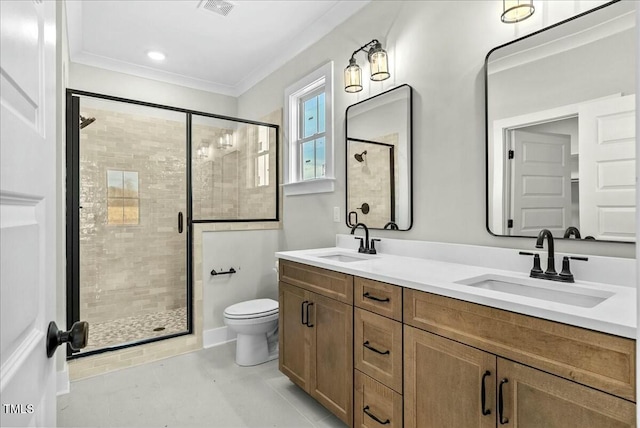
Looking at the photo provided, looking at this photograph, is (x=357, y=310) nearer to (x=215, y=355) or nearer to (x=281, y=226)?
(x=215, y=355)

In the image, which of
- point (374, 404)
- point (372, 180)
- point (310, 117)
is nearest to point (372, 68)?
point (372, 180)

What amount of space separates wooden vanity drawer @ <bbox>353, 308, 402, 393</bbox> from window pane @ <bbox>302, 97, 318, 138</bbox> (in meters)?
1.96

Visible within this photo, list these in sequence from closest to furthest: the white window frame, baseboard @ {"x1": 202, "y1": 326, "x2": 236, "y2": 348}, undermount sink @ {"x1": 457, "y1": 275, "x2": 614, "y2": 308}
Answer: undermount sink @ {"x1": 457, "y1": 275, "x2": 614, "y2": 308} < the white window frame < baseboard @ {"x1": 202, "y1": 326, "x2": 236, "y2": 348}

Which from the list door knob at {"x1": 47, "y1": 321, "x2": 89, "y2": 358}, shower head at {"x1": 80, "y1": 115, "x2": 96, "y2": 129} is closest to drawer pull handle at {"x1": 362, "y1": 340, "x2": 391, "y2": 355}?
door knob at {"x1": 47, "y1": 321, "x2": 89, "y2": 358}

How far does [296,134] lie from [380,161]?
4.04 feet

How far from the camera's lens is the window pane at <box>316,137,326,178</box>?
2.98 metres

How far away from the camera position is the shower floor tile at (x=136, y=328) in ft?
9.30

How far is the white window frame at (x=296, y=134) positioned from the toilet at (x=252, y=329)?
108 centimetres

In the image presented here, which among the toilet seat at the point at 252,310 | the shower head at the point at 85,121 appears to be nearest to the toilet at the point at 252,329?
the toilet seat at the point at 252,310

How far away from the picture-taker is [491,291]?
1.19 meters

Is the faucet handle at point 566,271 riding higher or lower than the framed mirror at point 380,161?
lower

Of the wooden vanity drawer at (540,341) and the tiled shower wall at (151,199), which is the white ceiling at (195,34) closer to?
the tiled shower wall at (151,199)

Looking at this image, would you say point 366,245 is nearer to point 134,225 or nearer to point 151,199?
point 151,199

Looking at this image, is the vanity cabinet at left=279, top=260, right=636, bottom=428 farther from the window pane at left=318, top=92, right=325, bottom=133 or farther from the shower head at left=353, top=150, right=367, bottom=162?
the window pane at left=318, top=92, right=325, bottom=133
